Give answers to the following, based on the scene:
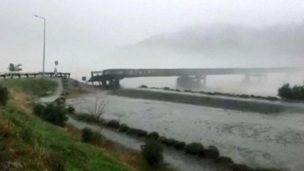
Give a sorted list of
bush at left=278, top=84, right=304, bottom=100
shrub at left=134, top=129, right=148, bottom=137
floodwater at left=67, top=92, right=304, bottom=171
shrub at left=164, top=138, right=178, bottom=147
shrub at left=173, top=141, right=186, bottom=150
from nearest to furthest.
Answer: floodwater at left=67, top=92, right=304, bottom=171 → shrub at left=173, top=141, right=186, bottom=150 → shrub at left=164, top=138, right=178, bottom=147 → shrub at left=134, top=129, right=148, bottom=137 → bush at left=278, top=84, right=304, bottom=100

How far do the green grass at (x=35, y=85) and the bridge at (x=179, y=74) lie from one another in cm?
2302

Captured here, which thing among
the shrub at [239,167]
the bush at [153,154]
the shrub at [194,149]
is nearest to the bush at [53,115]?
the shrub at [194,149]

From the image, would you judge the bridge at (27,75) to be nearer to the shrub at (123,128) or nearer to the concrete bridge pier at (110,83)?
the concrete bridge pier at (110,83)

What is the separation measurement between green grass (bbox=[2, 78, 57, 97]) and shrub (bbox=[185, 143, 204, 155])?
38.2 m

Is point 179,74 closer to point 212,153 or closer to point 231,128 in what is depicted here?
point 231,128

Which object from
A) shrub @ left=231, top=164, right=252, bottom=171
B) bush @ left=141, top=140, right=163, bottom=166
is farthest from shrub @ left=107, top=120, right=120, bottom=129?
shrub @ left=231, top=164, right=252, bottom=171

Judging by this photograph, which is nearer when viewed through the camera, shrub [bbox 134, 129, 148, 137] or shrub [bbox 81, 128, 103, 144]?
shrub [bbox 81, 128, 103, 144]

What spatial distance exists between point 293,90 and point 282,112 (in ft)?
43.8

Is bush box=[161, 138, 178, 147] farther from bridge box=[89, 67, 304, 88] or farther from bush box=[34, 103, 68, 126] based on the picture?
bridge box=[89, 67, 304, 88]

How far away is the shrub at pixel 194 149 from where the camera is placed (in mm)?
32969

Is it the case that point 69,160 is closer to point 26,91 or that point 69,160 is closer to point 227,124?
point 227,124

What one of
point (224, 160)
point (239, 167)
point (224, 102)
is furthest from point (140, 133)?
point (224, 102)

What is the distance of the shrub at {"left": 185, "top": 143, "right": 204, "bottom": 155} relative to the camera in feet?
108

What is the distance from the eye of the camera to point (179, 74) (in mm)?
124312
